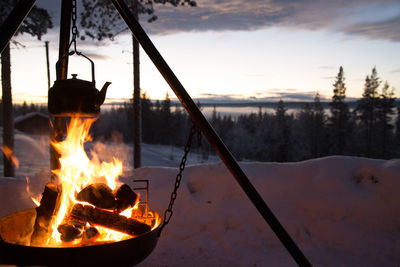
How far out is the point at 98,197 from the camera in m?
2.50

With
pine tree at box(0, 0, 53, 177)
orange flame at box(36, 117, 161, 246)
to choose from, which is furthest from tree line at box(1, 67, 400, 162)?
orange flame at box(36, 117, 161, 246)

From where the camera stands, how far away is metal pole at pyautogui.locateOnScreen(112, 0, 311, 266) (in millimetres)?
2070

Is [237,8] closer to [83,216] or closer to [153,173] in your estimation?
[153,173]

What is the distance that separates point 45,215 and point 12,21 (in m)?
1.62

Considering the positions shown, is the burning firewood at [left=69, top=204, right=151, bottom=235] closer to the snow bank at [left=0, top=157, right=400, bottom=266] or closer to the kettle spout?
the kettle spout

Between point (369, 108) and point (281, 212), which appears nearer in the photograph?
point (281, 212)

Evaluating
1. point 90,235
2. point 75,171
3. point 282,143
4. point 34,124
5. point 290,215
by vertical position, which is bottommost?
point 282,143

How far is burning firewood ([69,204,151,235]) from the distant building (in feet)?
133

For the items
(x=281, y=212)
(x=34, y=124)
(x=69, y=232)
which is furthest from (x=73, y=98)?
(x=34, y=124)

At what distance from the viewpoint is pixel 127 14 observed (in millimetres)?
2121

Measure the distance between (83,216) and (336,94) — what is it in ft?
126

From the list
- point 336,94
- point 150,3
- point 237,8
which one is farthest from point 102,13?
point 336,94

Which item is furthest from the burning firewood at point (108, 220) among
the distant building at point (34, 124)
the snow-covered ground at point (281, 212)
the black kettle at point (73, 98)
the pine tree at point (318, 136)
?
the pine tree at point (318, 136)

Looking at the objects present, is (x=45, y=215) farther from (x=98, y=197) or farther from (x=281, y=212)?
(x=281, y=212)
